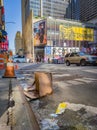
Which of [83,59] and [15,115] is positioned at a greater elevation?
[83,59]

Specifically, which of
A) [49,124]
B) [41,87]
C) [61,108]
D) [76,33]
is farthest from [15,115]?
[76,33]

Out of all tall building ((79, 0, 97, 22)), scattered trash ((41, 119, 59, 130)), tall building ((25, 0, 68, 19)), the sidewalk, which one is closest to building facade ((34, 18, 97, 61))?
tall building ((25, 0, 68, 19))

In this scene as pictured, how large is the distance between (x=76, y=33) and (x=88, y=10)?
189ft

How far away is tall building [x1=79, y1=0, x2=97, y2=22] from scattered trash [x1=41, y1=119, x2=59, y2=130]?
361 feet

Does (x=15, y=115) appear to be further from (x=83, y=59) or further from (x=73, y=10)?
(x=73, y=10)

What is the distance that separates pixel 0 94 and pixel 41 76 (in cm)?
135

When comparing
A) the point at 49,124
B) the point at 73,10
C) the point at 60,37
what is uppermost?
the point at 73,10

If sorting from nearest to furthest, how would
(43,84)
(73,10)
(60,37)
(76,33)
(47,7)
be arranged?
(43,84) → (60,37) → (76,33) → (47,7) → (73,10)

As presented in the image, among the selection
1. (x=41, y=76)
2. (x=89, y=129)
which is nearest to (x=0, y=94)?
(x=41, y=76)

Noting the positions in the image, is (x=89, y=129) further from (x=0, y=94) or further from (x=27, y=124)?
(x=0, y=94)

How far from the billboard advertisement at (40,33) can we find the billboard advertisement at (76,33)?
5624mm

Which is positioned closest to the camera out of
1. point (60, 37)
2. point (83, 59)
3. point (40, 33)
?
point (83, 59)

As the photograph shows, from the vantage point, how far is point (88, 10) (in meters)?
123

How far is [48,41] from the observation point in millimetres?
63875
